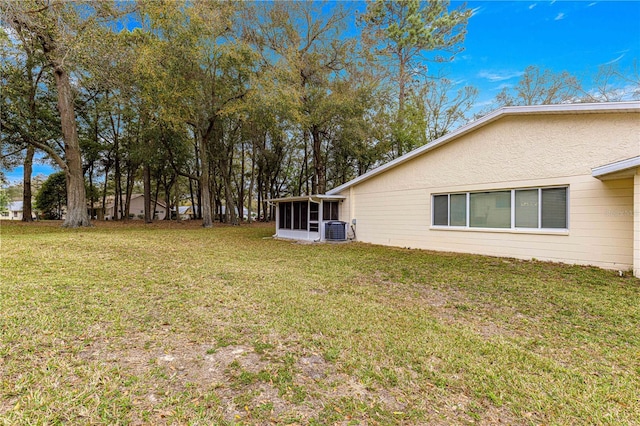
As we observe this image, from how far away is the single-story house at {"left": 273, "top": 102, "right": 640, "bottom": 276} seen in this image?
5.98 meters

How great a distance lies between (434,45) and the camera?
55.7 feet

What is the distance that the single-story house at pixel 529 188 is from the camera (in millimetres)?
5980

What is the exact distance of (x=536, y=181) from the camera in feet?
23.2

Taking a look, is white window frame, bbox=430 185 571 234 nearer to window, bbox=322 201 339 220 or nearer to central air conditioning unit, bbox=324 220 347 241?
central air conditioning unit, bbox=324 220 347 241

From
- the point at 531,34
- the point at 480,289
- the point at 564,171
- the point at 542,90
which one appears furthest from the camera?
the point at 542,90

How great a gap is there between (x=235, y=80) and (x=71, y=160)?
9177 mm

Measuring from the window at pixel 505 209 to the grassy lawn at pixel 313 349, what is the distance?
6.04ft

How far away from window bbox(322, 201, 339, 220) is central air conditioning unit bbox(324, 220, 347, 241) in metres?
0.67

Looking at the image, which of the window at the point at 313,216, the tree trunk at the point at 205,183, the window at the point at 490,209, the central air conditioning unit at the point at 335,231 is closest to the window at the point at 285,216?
the window at the point at 313,216

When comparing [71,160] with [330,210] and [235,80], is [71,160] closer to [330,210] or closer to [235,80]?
[235,80]

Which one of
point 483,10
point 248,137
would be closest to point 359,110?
point 483,10

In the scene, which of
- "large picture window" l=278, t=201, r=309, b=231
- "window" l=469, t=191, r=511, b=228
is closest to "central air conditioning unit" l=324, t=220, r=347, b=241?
"large picture window" l=278, t=201, r=309, b=231

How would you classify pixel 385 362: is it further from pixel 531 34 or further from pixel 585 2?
pixel 531 34

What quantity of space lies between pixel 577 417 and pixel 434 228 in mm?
7570
